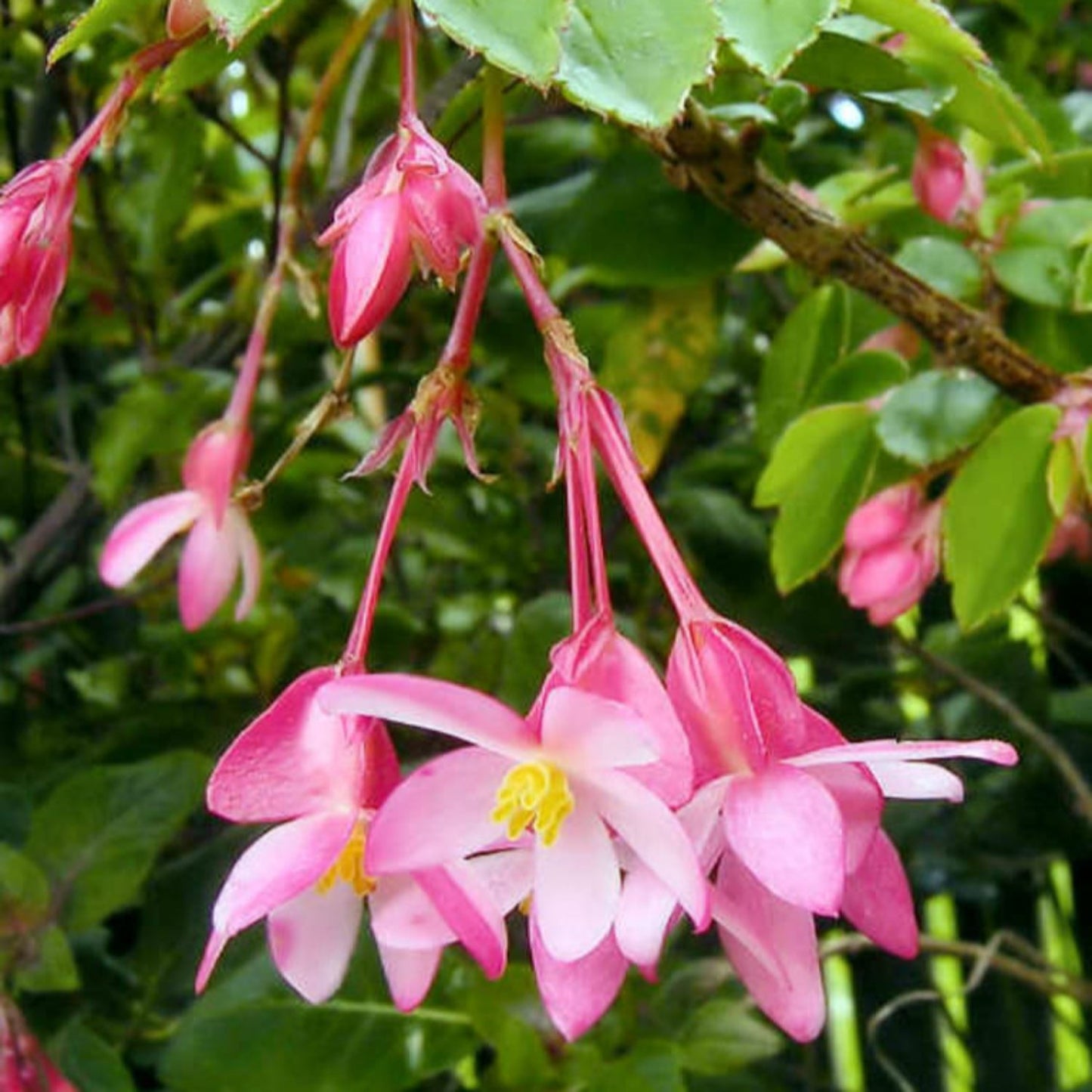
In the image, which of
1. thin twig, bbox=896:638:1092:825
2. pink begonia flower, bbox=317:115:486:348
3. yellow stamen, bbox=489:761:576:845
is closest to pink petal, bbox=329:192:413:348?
pink begonia flower, bbox=317:115:486:348

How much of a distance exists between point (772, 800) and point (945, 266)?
35 cm

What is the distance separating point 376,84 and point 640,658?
82 centimetres

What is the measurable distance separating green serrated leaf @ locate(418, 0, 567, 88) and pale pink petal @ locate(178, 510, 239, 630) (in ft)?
0.86

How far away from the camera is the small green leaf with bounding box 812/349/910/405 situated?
1.97 ft

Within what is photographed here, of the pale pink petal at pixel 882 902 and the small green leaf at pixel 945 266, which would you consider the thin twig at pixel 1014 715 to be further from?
the pale pink petal at pixel 882 902

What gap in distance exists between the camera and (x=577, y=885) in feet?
1.11

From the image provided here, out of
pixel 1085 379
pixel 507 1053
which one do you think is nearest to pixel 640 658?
pixel 1085 379

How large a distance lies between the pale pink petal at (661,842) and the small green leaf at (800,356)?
1.12 feet

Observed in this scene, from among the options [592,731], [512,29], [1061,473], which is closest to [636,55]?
[512,29]

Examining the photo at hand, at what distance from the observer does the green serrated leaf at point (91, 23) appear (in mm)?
357

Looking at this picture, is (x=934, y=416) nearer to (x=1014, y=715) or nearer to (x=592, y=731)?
(x=592, y=731)

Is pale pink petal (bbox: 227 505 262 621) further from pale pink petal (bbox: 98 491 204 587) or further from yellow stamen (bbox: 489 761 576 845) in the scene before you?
yellow stamen (bbox: 489 761 576 845)

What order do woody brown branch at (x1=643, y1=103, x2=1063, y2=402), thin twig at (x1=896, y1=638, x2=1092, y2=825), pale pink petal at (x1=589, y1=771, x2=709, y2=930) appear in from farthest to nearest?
thin twig at (x1=896, y1=638, x2=1092, y2=825), woody brown branch at (x1=643, y1=103, x2=1063, y2=402), pale pink petal at (x1=589, y1=771, x2=709, y2=930)

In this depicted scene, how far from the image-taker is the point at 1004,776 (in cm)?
107
